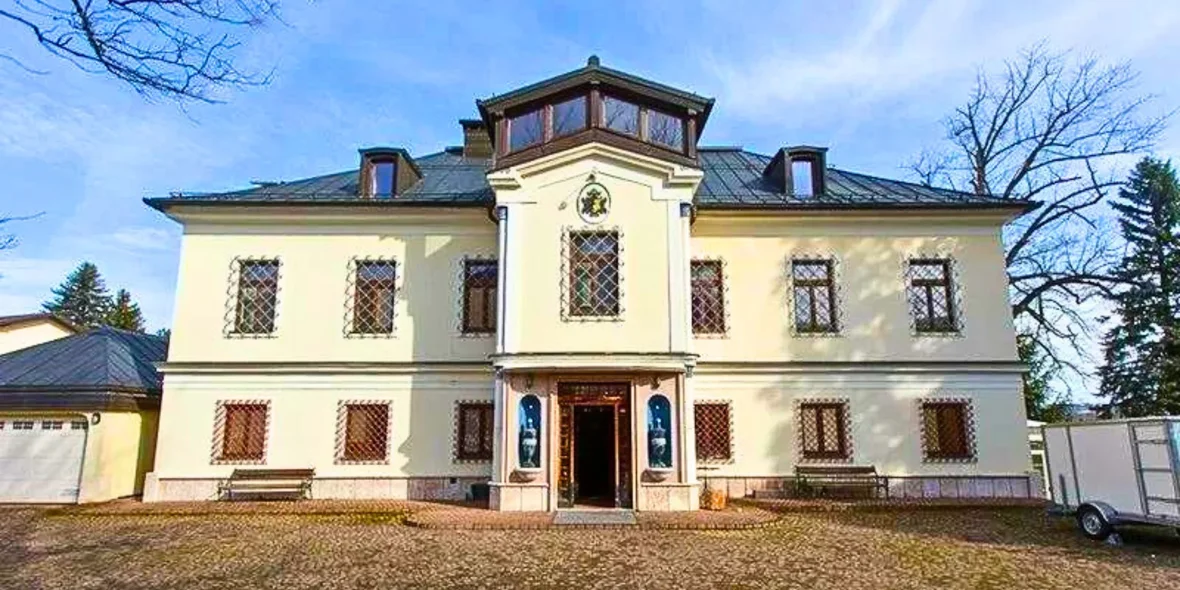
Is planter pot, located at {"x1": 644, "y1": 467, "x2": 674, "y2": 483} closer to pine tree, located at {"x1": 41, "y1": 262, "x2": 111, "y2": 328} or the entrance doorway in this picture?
the entrance doorway

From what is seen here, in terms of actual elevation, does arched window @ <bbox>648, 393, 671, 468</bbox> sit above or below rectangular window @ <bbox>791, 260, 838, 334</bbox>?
below

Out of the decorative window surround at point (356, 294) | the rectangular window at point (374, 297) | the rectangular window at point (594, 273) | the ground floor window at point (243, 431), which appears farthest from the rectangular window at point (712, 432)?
the ground floor window at point (243, 431)

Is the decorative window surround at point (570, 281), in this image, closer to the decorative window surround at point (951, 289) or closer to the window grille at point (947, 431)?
the decorative window surround at point (951, 289)

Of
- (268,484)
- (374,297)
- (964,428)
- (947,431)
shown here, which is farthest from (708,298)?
(268,484)

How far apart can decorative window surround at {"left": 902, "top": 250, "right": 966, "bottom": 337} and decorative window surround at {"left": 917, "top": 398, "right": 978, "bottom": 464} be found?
1422 mm

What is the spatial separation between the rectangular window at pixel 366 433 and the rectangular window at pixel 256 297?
2652 mm

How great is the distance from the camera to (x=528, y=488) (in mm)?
12016

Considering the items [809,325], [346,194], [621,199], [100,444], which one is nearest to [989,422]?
[809,325]

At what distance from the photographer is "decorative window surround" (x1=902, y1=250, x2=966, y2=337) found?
47.1ft

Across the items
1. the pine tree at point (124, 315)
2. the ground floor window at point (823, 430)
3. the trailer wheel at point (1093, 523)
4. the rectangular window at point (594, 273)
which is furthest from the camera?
the pine tree at point (124, 315)

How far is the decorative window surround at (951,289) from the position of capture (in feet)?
47.1

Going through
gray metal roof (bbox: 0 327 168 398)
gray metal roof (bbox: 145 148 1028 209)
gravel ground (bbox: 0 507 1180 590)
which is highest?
gray metal roof (bbox: 145 148 1028 209)

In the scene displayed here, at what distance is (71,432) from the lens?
13.9 meters

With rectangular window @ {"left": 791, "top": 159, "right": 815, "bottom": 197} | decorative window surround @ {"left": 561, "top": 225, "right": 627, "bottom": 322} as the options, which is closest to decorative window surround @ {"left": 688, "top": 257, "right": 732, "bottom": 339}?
decorative window surround @ {"left": 561, "top": 225, "right": 627, "bottom": 322}
